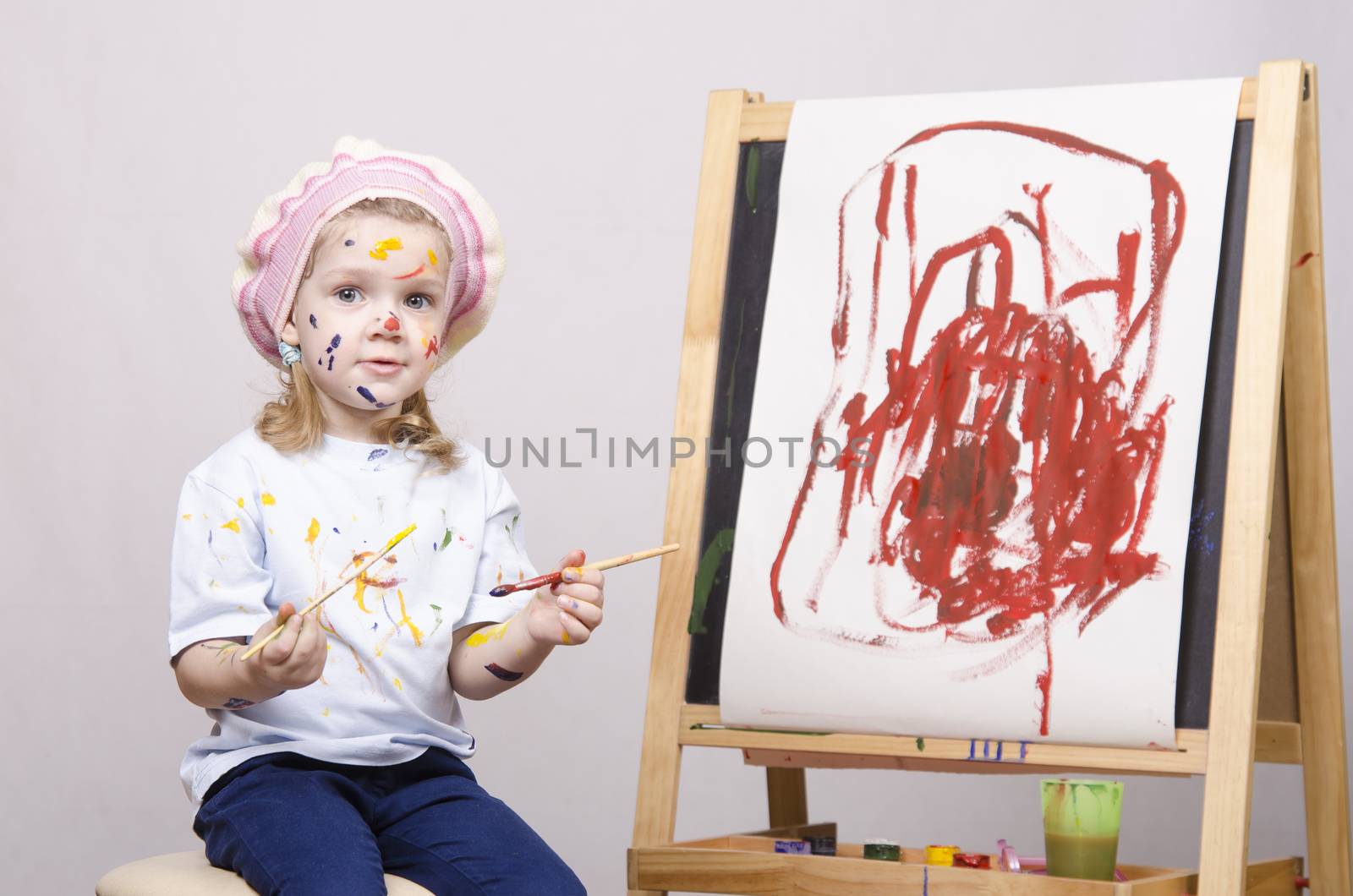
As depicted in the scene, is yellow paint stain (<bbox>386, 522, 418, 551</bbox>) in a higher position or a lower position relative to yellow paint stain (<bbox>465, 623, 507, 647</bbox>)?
higher

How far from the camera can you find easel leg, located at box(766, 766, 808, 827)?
2.08 m

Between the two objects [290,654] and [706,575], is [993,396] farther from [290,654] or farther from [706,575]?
[290,654]

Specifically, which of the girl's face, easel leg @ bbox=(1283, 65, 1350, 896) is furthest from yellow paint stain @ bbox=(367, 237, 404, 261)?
easel leg @ bbox=(1283, 65, 1350, 896)

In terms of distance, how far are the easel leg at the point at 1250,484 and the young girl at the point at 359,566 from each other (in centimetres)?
67

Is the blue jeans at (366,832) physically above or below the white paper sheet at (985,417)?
below

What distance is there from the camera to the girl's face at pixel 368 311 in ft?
5.20

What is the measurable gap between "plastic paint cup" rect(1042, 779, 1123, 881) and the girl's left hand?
55 centimetres

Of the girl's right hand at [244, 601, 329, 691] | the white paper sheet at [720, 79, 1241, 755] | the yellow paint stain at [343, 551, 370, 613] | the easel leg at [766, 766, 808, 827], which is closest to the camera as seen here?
the girl's right hand at [244, 601, 329, 691]

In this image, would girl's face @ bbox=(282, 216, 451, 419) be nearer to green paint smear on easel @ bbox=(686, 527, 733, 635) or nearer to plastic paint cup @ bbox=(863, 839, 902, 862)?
green paint smear on easel @ bbox=(686, 527, 733, 635)

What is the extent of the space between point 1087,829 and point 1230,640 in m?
0.25

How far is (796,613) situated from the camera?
178cm

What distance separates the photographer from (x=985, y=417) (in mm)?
1776

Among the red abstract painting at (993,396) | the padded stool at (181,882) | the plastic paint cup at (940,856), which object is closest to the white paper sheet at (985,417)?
the red abstract painting at (993,396)

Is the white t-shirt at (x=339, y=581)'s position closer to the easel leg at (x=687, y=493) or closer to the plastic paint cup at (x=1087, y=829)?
the easel leg at (x=687, y=493)
